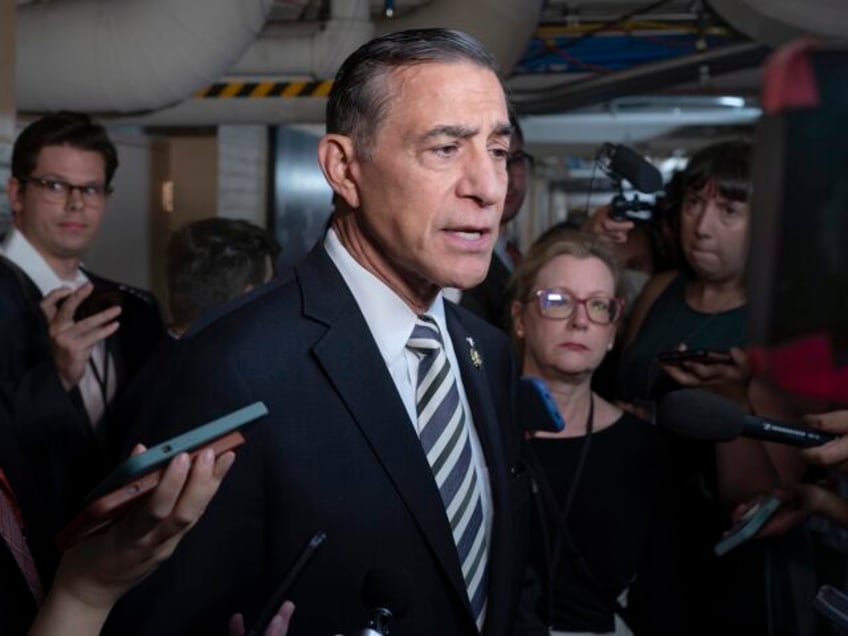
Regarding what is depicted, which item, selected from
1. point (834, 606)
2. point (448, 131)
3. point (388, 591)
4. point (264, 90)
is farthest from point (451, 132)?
point (264, 90)

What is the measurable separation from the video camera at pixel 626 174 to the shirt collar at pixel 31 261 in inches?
54.4

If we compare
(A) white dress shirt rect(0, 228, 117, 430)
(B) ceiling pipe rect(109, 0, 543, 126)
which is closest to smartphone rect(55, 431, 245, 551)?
(A) white dress shirt rect(0, 228, 117, 430)

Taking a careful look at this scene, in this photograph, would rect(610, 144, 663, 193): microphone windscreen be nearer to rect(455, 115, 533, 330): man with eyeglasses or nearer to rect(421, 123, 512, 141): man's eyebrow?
rect(455, 115, 533, 330): man with eyeglasses

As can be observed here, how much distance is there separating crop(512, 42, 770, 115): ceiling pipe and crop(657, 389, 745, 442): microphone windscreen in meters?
2.97

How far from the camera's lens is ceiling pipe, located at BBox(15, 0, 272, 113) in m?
3.59

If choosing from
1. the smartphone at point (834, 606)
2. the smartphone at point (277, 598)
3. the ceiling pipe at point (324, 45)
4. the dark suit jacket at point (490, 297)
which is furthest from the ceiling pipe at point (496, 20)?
the smartphone at point (277, 598)

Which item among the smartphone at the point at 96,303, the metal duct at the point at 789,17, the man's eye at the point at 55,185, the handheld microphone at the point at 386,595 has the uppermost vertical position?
the metal duct at the point at 789,17

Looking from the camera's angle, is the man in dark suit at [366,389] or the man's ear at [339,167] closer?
the man in dark suit at [366,389]

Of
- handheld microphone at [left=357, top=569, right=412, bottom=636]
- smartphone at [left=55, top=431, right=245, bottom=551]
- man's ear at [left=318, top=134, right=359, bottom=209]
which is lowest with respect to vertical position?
handheld microphone at [left=357, top=569, right=412, bottom=636]

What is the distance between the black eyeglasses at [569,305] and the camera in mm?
2350

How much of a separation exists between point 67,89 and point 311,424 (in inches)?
110

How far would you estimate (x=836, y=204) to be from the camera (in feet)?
1.36

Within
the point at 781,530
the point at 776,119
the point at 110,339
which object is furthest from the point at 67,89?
the point at 776,119

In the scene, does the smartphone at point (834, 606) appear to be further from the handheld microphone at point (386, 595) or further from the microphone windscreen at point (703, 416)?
the handheld microphone at point (386, 595)
